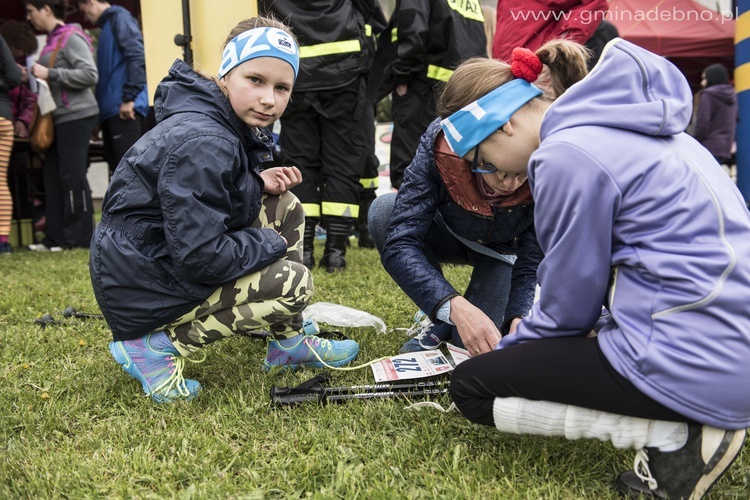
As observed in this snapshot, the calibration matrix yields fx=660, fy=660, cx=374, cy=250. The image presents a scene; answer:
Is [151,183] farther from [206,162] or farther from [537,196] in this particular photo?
[537,196]

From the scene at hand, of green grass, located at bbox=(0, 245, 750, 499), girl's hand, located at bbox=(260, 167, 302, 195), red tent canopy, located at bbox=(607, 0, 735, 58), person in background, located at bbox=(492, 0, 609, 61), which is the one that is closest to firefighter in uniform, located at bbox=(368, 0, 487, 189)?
person in background, located at bbox=(492, 0, 609, 61)

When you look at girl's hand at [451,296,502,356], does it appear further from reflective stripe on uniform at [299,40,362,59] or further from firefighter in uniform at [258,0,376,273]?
reflective stripe on uniform at [299,40,362,59]

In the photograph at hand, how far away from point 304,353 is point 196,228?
2.25ft

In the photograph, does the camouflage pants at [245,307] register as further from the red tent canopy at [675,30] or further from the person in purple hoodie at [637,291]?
the red tent canopy at [675,30]

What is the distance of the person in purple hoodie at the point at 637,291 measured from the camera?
1.30m

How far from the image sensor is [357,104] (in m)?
4.17

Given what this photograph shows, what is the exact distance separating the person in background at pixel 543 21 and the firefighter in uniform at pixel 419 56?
0.40 meters

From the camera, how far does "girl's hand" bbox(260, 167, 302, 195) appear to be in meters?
2.31

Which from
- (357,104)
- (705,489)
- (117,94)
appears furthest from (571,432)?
(117,94)

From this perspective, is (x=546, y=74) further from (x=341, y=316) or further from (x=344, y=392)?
(x=341, y=316)

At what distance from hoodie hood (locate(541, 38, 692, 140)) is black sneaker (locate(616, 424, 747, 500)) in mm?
632

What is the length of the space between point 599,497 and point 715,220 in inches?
25.5

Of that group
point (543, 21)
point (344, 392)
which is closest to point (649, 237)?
point (344, 392)

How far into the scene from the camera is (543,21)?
3.79 metres
